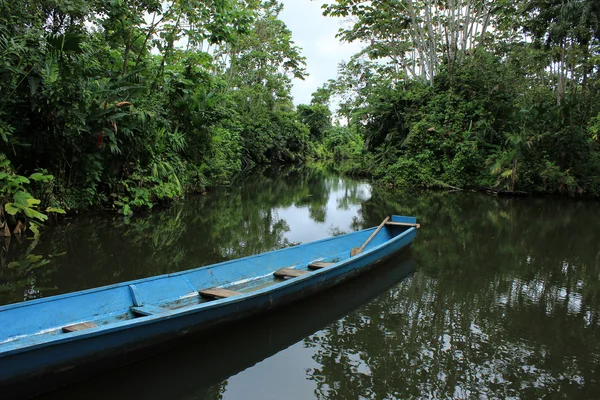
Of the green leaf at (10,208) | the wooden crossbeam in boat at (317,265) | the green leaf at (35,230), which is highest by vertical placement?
the green leaf at (10,208)

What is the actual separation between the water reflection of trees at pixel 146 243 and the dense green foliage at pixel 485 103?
7.35 metres

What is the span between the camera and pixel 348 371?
3.52 m

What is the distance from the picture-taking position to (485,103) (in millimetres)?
16719

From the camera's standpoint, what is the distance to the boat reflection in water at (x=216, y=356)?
124 inches

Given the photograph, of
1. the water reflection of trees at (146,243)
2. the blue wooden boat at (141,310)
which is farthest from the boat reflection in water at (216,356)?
the water reflection of trees at (146,243)

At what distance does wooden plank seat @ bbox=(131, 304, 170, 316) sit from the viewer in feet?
12.1

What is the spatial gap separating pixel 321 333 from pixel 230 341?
0.93 m

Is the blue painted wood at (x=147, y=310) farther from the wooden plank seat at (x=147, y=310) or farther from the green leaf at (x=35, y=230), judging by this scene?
the green leaf at (x=35, y=230)

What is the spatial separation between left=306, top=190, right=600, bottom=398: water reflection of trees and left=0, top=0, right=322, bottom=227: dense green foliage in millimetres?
6242

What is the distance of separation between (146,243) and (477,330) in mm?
5567

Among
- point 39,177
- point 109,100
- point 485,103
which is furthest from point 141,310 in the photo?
point 485,103

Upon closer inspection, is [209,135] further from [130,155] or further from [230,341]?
[230,341]

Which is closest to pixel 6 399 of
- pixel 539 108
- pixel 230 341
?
pixel 230 341

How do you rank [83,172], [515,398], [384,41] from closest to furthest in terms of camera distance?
[515,398] → [83,172] → [384,41]
